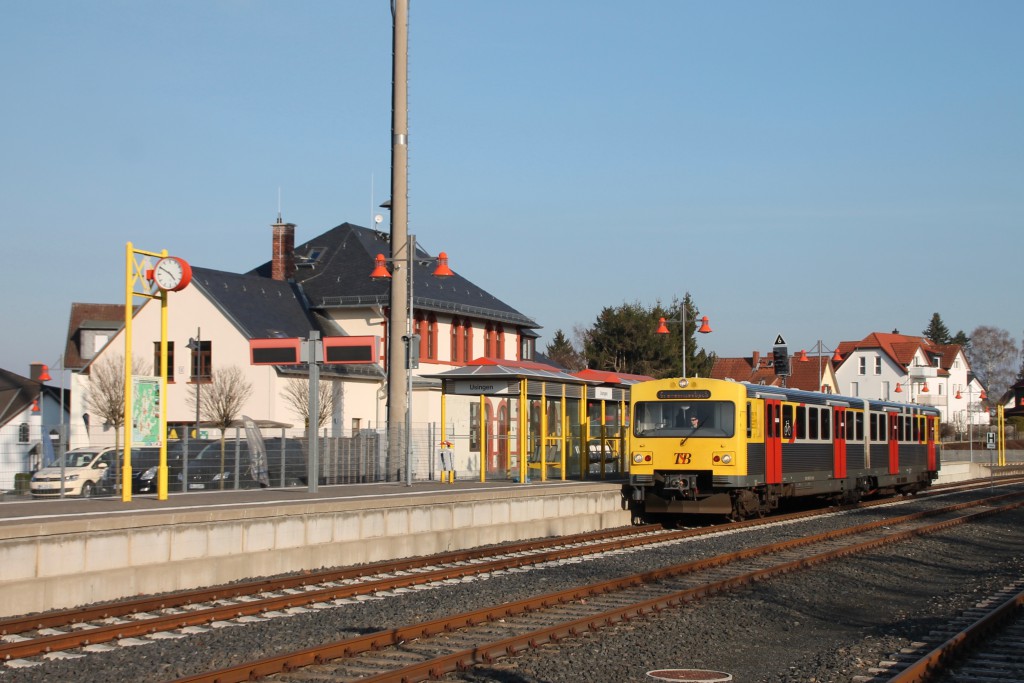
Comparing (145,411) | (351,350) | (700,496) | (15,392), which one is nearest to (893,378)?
(15,392)

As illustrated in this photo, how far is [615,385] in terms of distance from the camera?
29781mm

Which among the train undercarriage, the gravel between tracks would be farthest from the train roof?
the gravel between tracks

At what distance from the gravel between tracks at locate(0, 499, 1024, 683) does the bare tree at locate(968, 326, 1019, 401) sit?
138375 mm

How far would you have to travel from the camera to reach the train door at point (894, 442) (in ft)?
112

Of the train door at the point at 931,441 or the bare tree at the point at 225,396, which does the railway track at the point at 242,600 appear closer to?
the train door at the point at 931,441

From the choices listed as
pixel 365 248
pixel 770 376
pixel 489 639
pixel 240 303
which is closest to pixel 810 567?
pixel 489 639

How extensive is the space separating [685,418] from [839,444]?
677 centimetres

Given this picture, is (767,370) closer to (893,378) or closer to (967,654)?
(893,378)

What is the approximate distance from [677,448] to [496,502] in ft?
14.4

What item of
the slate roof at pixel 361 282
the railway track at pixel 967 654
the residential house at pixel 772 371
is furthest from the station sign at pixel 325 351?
the residential house at pixel 772 371

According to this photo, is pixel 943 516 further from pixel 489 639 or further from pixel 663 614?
pixel 489 639

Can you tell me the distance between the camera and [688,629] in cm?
1218

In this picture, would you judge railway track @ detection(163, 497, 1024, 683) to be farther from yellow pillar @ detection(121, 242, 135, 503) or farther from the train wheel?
yellow pillar @ detection(121, 242, 135, 503)

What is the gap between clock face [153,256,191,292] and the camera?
1816 centimetres
